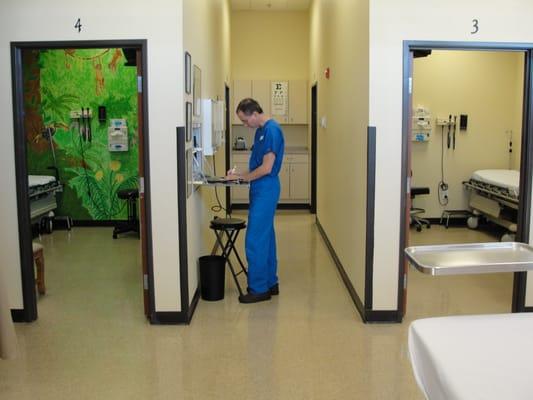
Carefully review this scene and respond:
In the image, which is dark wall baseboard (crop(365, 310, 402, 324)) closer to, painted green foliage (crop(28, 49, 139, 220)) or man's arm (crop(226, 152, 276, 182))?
man's arm (crop(226, 152, 276, 182))

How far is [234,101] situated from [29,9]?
5.51 meters

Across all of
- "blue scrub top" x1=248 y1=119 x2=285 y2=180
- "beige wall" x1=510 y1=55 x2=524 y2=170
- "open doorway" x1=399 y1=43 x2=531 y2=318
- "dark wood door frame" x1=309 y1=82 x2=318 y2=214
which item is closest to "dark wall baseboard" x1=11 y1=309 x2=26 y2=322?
"blue scrub top" x1=248 y1=119 x2=285 y2=180

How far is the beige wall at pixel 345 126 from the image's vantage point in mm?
4371

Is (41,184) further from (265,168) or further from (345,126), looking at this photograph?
(345,126)

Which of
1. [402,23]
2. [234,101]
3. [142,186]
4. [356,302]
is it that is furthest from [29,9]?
[234,101]

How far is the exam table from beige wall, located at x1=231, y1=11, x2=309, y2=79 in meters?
7.50

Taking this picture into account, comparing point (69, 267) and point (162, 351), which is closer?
point (162, 351)

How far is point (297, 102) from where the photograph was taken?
944 centimetres

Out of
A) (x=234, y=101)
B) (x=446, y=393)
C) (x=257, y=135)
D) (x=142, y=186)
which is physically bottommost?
(x=446, y=393)

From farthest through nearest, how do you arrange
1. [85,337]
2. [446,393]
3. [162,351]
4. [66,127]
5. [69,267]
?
1. [66,127]
2. [69,267]
3. [85,337]
4. [162,351]
5. [446,393]

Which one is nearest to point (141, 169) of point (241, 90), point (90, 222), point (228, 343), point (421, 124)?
point (228, 343)

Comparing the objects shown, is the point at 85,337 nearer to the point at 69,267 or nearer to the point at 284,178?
the point at 69,267

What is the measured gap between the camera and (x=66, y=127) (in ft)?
25.6

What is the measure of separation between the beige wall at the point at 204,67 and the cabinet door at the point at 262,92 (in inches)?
71.7
